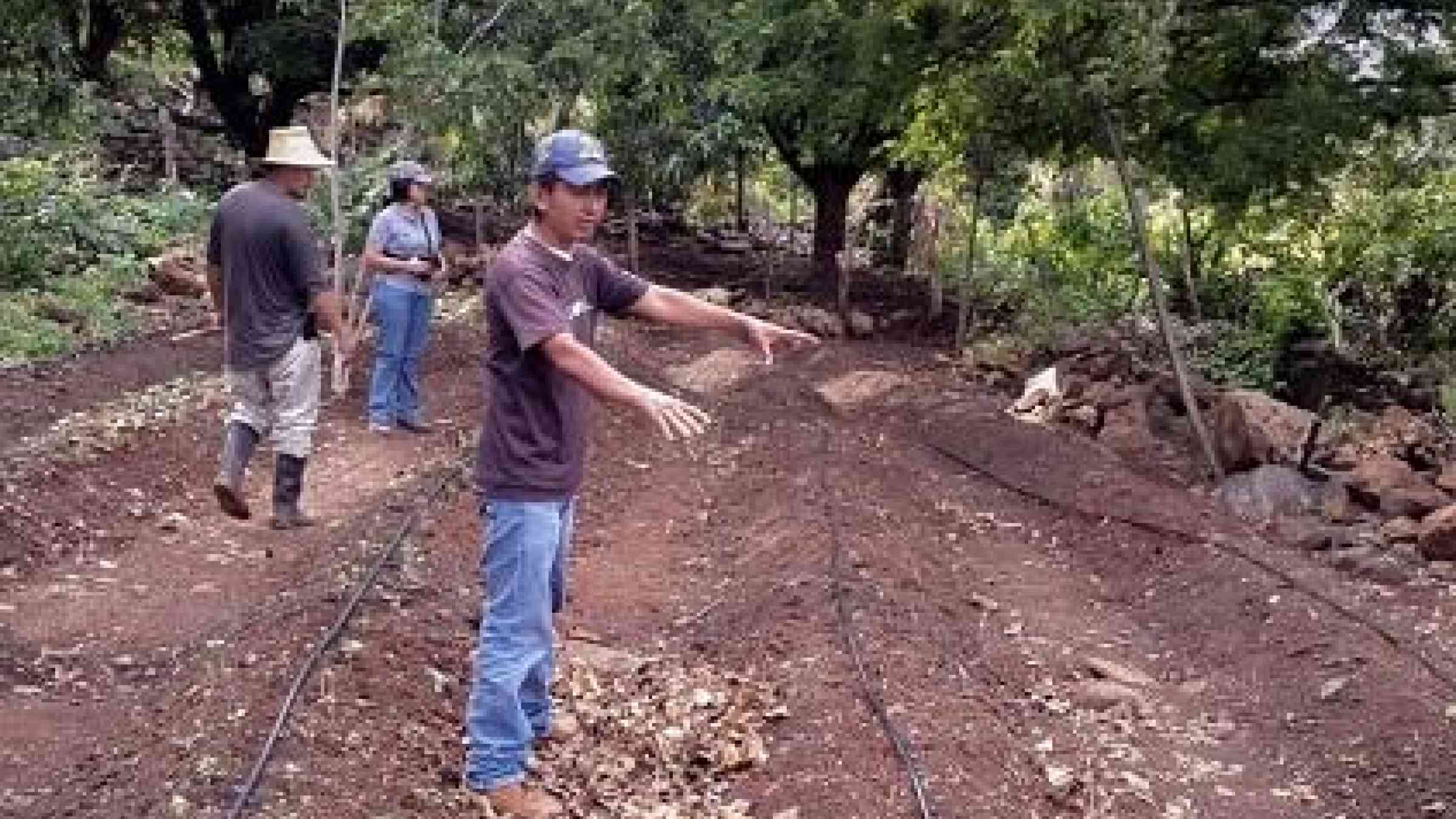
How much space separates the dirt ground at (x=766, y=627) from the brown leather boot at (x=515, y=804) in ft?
0.34

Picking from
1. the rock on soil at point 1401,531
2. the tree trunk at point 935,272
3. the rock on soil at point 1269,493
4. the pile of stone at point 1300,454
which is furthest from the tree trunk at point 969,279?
the rock on soil at point 1401,531

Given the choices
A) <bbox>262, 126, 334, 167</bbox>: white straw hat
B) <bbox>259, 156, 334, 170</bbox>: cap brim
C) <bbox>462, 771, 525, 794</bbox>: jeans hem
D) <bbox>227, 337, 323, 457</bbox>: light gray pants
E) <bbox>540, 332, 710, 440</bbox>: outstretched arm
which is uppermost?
<bbox>262, 126, 334, 167</bbox>: white straw hat

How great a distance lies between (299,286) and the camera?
25.2ft

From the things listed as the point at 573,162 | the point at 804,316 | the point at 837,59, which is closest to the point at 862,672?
the point at 573,162

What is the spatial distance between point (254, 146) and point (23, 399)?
13376mm

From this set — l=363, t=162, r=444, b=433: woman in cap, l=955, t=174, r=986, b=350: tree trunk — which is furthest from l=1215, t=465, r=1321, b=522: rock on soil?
l=363, t=162, r=444, b=433: woman in cap

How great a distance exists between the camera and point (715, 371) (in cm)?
1527

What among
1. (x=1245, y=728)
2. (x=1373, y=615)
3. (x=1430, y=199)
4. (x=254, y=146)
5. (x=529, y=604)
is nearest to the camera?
(x=529, y=604)

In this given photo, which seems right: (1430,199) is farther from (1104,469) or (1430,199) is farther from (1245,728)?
(1245,728)

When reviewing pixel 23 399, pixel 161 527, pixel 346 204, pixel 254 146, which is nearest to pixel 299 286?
pixel 161 527

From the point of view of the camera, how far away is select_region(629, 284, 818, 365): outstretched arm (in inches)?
201

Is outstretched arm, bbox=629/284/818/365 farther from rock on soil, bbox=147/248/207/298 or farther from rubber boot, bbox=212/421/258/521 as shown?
rock on soil, bbox=147/248/207/298

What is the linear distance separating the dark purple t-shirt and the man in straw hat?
9.87ft

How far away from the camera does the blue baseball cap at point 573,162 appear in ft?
15.1
